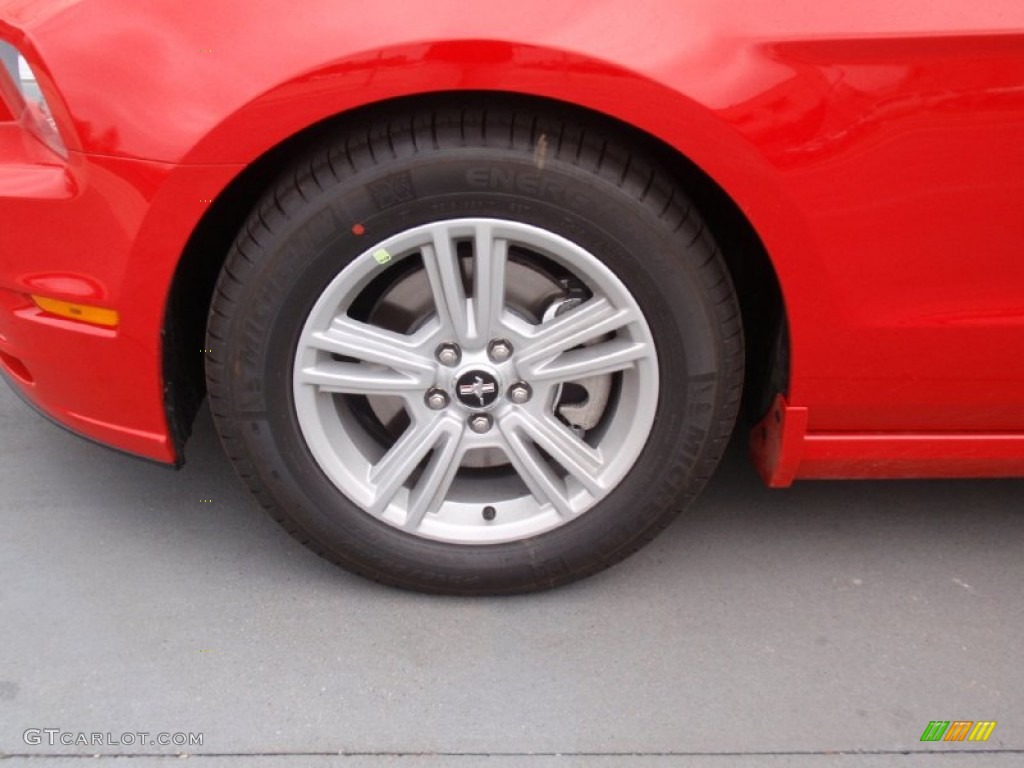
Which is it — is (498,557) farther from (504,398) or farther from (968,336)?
(968,336)

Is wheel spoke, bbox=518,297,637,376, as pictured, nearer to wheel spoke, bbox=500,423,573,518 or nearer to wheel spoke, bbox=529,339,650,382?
wheel spoke, bbox=529,339,650,382

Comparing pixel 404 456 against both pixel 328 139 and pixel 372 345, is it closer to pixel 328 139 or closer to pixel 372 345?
pixel 372 345

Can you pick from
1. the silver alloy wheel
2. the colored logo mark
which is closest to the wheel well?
the silver alloy wheel

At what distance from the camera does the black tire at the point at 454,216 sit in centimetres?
176

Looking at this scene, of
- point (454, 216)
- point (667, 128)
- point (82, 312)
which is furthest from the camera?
point (82, 312)

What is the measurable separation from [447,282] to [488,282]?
8 cm

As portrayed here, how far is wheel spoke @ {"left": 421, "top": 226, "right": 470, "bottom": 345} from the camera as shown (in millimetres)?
1823

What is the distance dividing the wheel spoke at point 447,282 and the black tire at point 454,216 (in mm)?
56

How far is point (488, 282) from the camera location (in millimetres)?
1866

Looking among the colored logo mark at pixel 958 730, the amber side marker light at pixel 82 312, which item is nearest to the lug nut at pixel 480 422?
the amber side marker light at pixel 82 312

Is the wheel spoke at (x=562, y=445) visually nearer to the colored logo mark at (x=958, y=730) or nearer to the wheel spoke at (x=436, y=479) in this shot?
the wheel spoke at (x=436, y=479)

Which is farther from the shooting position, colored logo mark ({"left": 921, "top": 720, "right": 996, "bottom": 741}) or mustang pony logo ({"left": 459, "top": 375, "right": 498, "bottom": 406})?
mustang pony logo ({"left": 459, "top": 375, "right": 498, "bottom": 406})

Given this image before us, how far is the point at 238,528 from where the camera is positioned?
7.77 feet

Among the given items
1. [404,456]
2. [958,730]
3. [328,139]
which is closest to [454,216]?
[328,139]
